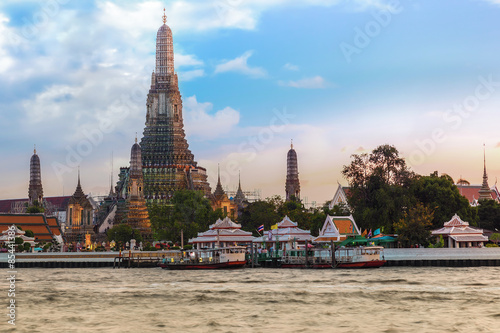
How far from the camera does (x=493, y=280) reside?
50750 millimetres

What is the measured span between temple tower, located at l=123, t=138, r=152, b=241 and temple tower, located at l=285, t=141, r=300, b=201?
34.1 metres

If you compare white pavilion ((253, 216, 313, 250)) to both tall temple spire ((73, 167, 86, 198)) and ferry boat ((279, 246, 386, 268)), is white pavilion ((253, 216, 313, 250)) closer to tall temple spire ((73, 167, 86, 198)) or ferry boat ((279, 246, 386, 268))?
ferry boat ((279, 246, 386, 268))

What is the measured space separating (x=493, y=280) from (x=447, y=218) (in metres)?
33.9

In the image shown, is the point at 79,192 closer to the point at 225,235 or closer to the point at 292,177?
the point at 292,177

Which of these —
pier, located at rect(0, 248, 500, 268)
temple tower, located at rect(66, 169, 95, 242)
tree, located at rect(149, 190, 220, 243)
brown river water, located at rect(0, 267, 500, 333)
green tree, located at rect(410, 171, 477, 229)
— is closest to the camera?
brown river water, located at rect(0, 267, 500, 333)

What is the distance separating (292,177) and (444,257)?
9534 cm

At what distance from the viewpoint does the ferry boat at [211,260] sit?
2712 inches

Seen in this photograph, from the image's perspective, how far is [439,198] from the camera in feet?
279

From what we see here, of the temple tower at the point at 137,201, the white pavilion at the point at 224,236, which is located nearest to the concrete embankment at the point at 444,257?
the white pavilion at the point at 224,236

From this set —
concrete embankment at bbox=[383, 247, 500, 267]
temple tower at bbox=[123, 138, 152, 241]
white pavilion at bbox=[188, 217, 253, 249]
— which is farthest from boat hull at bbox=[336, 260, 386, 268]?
temple tower at bbox=[123, 138, 152, 241]

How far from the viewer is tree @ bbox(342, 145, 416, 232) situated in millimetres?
80625

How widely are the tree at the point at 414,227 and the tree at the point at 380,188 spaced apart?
Result: 4.63 feet

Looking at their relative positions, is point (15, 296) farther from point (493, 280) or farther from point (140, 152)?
point (140, 152)

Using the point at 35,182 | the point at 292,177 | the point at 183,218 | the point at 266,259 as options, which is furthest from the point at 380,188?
the point at 35,182
